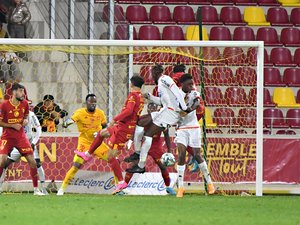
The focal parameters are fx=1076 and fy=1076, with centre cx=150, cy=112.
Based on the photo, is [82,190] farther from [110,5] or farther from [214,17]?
[214,17]

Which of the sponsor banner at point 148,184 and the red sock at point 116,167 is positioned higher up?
the red sock at point 116,167

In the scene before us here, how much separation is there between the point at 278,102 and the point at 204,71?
12.4ft

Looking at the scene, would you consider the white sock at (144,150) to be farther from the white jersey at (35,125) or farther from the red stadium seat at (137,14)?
the red stadium seat at (137,14)

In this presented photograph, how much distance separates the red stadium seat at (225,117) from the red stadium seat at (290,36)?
4858mm

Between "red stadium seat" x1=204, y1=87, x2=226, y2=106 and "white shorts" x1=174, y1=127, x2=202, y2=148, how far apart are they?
10.8 ft

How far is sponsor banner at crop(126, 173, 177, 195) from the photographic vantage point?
18.2m

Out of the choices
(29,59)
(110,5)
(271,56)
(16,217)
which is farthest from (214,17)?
(16,217)

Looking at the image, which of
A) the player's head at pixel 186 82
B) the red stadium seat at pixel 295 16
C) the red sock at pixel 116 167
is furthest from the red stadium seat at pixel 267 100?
the player's head at pixel 186 82

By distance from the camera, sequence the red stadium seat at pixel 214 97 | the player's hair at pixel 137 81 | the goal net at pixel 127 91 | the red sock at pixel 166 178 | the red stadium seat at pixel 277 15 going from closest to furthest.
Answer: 1. the player's hair at pixel 137 81
2. the red sock at pixel 166 178
3. the goal net at pixel 127 91
4. the red stadium seat at pixel 214 97
5. the red stadium seat at pixel 277 15

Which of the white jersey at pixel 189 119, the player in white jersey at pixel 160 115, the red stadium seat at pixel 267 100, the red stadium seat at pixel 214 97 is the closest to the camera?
the player in white jersey at pixel 160 115

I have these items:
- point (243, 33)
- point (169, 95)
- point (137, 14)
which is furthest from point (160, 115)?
point (243, 33)

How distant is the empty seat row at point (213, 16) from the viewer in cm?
2358

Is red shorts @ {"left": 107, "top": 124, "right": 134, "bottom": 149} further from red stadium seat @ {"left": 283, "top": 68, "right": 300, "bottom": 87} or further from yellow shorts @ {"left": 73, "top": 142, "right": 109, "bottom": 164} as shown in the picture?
red stadium seat @ {"left": 283, "top": 68, "right": 300, "bottom": 87}

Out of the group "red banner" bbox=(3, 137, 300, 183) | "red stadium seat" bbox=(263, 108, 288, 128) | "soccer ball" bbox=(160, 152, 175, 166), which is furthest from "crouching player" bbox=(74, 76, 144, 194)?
"red stadium seat" bbox=(263, 108, 288, 128)
